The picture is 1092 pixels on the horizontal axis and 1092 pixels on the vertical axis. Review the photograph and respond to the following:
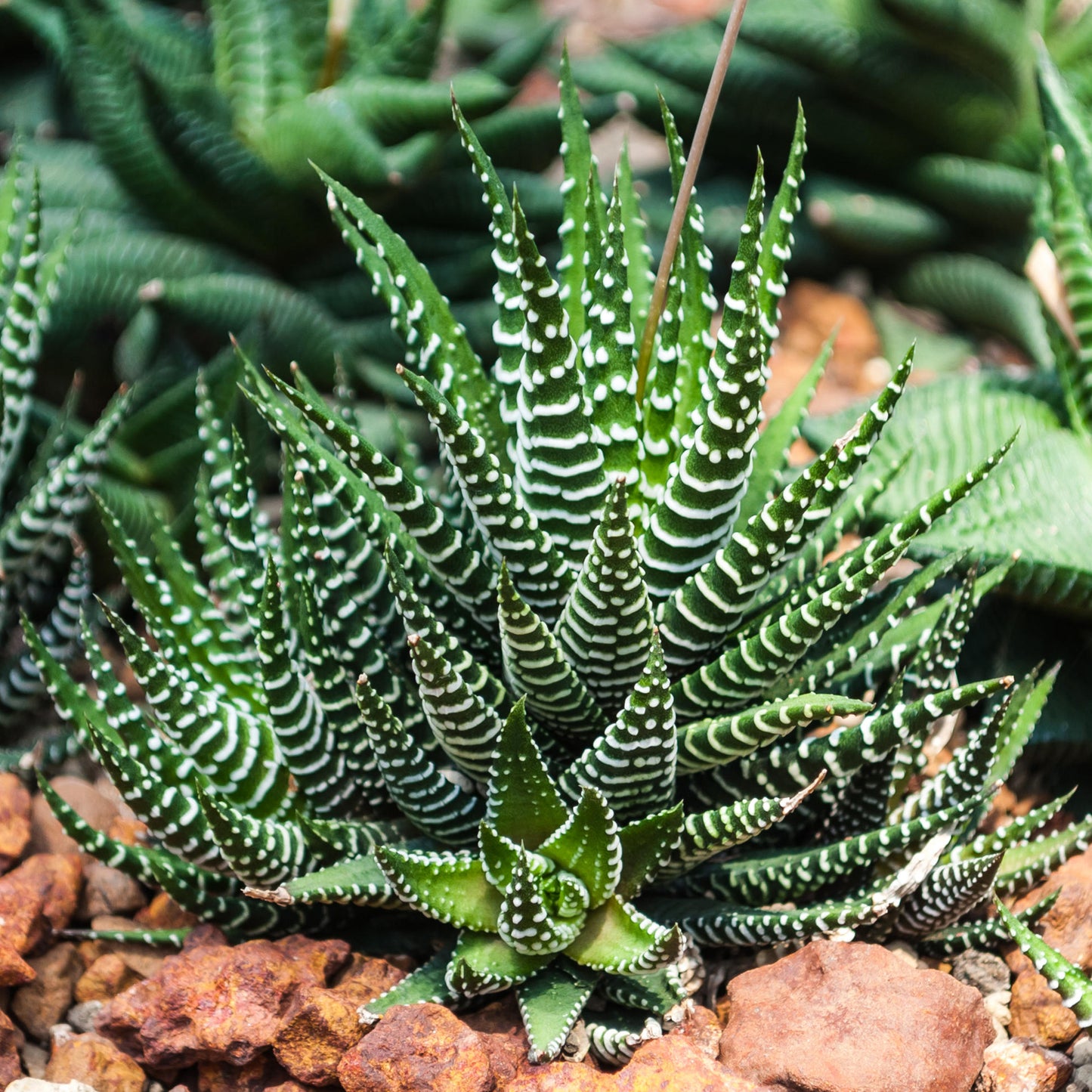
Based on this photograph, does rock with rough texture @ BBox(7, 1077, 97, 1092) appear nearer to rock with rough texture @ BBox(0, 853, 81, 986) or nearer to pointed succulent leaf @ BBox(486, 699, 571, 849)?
rock with rough texture @ BBox(0, 853, 81, 986)

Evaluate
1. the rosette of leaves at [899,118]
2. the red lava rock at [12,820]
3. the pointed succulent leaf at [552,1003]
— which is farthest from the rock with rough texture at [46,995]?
the rosette of leaves at [899,118]

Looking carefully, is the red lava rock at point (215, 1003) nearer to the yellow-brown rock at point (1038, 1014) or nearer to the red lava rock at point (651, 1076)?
the red lava rock at point (651, 1076)

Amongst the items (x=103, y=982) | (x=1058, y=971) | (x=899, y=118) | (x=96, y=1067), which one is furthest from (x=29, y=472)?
(x=899, y=118)

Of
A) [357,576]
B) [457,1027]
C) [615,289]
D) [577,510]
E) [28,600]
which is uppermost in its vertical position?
[615,289]

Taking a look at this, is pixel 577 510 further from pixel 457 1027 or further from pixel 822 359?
pixel 457 1027

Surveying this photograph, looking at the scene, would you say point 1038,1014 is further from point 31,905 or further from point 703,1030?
point 31,905

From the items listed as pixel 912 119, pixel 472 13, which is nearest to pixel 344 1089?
pixel 912 119

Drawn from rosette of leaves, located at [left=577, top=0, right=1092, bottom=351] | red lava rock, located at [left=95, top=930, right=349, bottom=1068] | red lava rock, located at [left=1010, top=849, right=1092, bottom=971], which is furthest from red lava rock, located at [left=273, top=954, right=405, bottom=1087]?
rosette of leaves, located at [left=577, top=0, right=1092, bottom=351]
